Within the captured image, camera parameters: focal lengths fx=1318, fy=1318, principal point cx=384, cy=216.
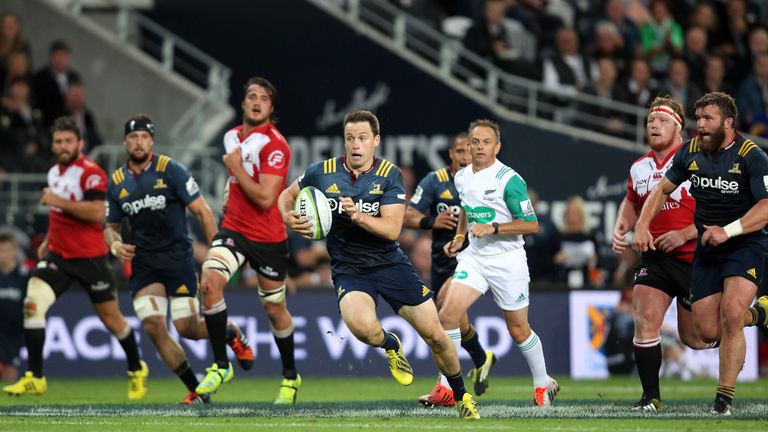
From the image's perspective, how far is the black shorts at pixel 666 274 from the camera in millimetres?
11375

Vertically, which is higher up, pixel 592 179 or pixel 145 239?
pixel 592 179

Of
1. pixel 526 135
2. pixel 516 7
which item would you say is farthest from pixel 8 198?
pixel 516 7

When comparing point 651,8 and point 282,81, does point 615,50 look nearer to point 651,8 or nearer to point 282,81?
point 651,8

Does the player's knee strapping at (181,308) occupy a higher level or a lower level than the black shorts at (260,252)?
lower

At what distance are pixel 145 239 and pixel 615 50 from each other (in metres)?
11.5

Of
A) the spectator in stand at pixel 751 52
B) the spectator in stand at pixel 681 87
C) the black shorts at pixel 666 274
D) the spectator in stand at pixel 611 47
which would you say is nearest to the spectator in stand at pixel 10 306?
the black shorts at pixel 666 274

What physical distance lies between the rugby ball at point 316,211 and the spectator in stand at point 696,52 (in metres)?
13.1

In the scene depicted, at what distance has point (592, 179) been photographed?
2012 centimetres

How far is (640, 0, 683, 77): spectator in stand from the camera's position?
73.1ft

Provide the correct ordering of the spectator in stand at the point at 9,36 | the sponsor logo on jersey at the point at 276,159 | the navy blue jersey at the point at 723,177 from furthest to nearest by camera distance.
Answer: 1. the spectator in stand at the point at 9,36
2. the sponsor logo on jersey at the point at 276,159
3. the navy blue jersey at the point at 723,177

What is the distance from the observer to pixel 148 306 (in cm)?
1264

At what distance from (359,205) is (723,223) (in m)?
3.01

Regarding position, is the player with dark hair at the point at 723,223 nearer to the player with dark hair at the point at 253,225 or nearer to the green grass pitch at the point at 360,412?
the green grass pitch at the point at 360,412

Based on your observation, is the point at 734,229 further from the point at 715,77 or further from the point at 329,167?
the point at 715,77
